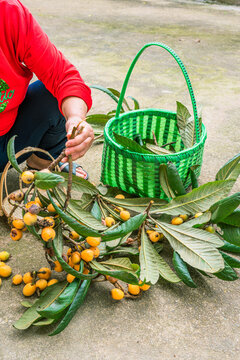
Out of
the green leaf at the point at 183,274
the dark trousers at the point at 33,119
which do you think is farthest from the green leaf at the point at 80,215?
the dark trousers at the point at 33,119

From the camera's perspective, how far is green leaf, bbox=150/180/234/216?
1188mm

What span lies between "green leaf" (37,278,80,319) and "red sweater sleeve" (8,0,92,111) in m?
0.62

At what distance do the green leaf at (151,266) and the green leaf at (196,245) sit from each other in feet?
0.20

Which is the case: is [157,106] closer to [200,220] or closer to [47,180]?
[200,220]

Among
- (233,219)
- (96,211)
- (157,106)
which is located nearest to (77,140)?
(96,211)

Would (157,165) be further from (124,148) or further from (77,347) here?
(77,347)

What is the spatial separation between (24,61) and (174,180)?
67 centimetres

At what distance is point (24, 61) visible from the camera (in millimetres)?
1270

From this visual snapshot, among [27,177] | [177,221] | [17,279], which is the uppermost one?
[27,177]

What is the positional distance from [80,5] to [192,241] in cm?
520

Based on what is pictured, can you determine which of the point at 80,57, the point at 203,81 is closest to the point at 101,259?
the point at 203,81

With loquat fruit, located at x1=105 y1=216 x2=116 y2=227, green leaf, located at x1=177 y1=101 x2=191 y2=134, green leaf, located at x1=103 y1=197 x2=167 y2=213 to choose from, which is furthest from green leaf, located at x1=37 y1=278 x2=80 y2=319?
green leaf, located at x1=177 y1=101 x2=191 y2=134

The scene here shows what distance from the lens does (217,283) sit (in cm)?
117

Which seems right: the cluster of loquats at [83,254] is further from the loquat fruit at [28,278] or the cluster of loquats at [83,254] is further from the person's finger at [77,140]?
the person's finger at [77,140]
